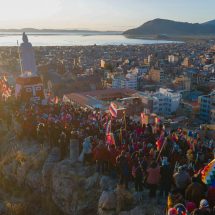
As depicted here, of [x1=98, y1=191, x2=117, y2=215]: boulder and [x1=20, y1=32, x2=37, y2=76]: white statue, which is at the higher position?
[x1=20, y1=32, x2=37, y2=76]: white statue

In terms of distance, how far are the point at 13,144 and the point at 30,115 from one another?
2.92 m

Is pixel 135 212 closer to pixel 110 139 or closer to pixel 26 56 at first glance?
pixel 110 139

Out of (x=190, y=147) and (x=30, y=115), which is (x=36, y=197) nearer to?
(x=30, y=115)

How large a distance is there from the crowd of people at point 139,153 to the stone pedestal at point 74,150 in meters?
0.24

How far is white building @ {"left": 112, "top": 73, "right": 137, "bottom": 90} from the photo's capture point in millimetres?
73800

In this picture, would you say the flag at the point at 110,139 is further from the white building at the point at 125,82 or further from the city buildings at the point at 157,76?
the city buildings at the point at 157,76

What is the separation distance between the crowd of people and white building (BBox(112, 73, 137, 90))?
56.3 metres

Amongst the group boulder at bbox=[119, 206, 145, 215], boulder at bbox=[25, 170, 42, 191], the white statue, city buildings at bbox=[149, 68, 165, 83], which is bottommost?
city buildings at bbox=[149, 68, 165, 83]

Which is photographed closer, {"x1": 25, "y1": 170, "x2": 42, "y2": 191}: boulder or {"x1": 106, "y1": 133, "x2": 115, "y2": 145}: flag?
{"x1": 106, "y1": 133, "x2": 115, "y2": 145}: flag

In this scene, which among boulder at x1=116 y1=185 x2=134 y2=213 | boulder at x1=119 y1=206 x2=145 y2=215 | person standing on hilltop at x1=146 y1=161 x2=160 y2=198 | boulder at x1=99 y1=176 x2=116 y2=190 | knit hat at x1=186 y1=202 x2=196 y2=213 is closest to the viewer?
knit hat at x1=186 y1=202 x2=196 y2=213

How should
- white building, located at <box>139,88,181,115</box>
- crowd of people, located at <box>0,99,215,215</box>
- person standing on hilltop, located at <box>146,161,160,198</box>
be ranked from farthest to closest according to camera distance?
white building, located at <box>139,88,181,115</box>, person standing on hilltop, located at <box>146,161,160,198</box>, crowd of people, located at <box>0,99,215,215</box>

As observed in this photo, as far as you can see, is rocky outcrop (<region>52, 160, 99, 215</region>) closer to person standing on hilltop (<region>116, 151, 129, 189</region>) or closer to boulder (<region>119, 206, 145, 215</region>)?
person standing on hilltop (<region>116, 151, 129, 189</region>)

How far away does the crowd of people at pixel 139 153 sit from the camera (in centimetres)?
819

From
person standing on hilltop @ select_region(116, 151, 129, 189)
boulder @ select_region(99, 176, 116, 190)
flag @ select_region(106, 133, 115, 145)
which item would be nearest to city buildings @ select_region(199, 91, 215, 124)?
flag @ select_region(106, 133, 115, 145)
